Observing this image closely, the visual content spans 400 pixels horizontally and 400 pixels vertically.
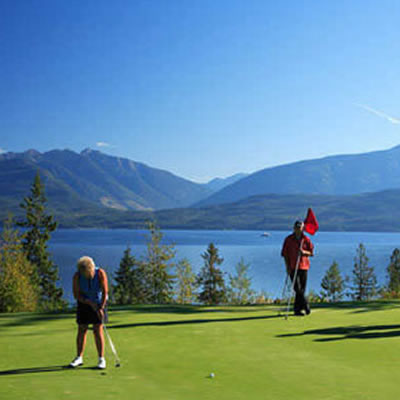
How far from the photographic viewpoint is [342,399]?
6500 millimetres

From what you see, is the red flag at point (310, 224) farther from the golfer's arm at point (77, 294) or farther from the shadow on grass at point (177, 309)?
the golfer's arm at point (77, 294)

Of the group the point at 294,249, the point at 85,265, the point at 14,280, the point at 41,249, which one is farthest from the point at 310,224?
the point at 41,249

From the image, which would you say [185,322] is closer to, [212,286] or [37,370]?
[37,370]

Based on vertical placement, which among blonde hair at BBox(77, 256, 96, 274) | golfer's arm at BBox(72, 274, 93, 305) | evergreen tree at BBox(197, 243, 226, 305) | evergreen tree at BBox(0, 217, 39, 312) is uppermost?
blonde hair at BBox(77, 256, 96, 274)

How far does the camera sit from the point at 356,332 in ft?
38.2

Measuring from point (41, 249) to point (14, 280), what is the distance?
2521cm

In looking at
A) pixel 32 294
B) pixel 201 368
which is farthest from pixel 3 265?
pixel 201 368

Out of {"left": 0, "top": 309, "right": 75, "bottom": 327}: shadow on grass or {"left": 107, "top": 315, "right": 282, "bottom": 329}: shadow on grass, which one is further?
{"left": 0, "top": 309, "right": 75, "bottom": 327}: shadow on grass

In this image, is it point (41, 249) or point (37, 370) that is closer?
point (37, 370)

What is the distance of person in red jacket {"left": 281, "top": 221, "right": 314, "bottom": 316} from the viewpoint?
14461 millimetres

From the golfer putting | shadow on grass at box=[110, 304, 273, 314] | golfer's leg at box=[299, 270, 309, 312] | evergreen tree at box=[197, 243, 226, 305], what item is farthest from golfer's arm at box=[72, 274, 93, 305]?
evergreen tree at box=[197, 243, 226, 305]

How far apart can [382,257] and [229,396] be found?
178 m

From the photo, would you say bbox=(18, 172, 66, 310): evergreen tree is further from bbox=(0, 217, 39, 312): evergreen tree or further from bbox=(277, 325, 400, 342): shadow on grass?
bbox=(277, 325, 400, 342): shadow on grass

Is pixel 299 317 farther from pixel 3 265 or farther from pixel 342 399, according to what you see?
pixel 3 265
